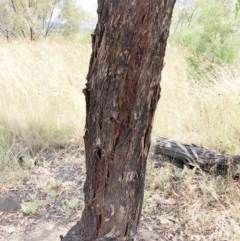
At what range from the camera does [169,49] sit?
5.24 m

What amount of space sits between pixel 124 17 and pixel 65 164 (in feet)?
6.49

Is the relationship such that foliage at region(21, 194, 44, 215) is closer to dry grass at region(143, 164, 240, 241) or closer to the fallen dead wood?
dry grass at region(143, 164, 240, 241)

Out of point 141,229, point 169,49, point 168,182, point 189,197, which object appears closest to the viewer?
point 141,229

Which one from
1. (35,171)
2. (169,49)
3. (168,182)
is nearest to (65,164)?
(35,171)

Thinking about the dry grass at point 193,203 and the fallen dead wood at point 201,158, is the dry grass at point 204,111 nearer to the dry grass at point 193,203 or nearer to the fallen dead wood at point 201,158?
the fallen dead wood at point 201,158

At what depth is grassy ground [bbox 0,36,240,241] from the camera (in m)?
2.24

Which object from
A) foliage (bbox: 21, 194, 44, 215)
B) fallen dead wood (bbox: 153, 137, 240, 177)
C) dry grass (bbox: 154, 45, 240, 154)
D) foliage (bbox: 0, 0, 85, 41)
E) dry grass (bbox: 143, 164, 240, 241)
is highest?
foliage (bbox: 0, 0, 85, 41)

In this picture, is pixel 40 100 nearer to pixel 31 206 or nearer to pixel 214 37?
pixel 31 206

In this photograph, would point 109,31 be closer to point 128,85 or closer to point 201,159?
Result: point 128,85

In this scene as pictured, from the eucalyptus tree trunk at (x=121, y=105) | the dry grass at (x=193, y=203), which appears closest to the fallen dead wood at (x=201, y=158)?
the dry grass at (x=193, y=203)

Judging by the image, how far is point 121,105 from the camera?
4.31 ft

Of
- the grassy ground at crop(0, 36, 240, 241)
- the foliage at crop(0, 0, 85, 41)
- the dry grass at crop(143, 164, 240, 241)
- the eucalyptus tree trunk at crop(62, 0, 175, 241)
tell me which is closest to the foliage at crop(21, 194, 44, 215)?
the grassy ground at crop(0, 36, 240, 241)

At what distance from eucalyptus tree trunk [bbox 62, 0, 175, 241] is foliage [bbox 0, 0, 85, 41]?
317 inches

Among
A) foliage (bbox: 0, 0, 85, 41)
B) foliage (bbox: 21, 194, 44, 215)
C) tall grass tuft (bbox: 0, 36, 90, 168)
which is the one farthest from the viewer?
foliage (bbox: 0, 0, 85, 41)
